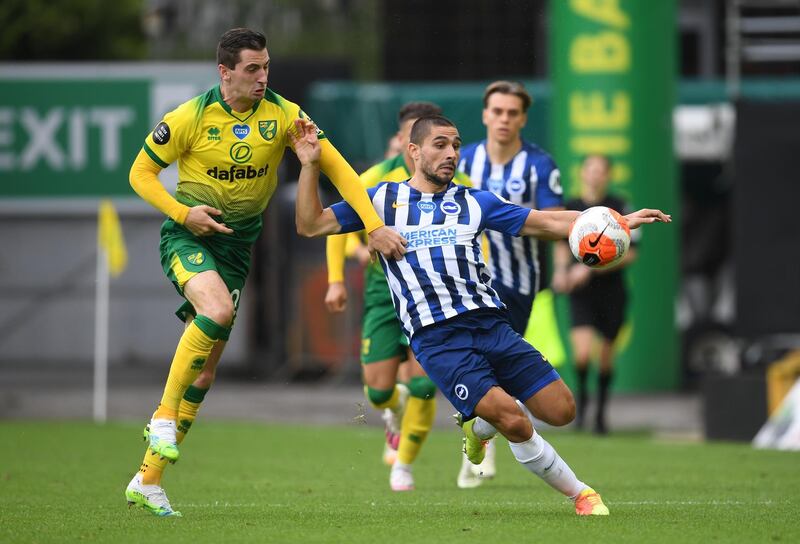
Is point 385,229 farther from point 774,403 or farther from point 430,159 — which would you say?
point 774,403

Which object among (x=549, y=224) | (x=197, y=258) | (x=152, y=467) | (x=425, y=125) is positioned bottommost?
(x=152, y=467)

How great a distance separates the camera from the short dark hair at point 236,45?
326 inches

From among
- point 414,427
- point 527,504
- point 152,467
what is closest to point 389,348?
point 414,427

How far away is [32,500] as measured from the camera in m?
9.17

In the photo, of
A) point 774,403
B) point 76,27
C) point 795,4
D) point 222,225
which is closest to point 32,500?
point 222,225

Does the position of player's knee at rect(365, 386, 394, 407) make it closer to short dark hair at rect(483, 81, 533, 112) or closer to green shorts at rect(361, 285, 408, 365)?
green shorts at rect(361, 285, 408, 365)

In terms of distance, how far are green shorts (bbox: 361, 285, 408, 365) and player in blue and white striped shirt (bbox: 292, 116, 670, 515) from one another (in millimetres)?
1952

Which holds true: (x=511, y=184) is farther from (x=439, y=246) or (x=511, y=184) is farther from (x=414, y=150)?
(x=439, y=246)

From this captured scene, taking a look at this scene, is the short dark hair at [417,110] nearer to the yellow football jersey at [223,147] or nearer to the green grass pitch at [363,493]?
the yellow football jersey at [223,147]

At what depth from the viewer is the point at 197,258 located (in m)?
8.37

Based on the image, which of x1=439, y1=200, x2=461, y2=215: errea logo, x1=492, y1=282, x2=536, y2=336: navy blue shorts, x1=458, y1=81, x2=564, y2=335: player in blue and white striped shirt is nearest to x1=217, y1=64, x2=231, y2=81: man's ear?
x1=439, y1=200, x2=461, y2=215: errea logo

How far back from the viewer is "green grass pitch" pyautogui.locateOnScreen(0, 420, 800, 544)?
7.53 meters

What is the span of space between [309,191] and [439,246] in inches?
28.5

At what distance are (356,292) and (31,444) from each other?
8.35 metres
